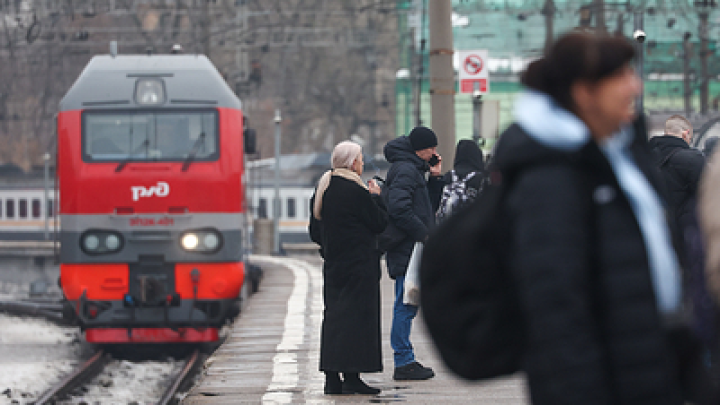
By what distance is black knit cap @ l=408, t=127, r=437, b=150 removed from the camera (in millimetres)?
6676

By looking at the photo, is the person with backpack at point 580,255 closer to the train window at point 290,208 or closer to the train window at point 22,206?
the train window at point 290,208

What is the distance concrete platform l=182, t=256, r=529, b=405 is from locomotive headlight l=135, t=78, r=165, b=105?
99.6 inches

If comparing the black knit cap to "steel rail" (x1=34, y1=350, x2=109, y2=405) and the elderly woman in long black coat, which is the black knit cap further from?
"steel rail" (x1=34, y1=350, x2=109, y2=405)

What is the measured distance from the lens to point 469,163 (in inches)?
271

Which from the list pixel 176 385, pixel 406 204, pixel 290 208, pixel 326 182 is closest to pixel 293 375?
pixel 406 204

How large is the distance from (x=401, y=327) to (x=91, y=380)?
20.2ft

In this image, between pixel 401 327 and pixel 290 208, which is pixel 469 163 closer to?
pixel 401 327

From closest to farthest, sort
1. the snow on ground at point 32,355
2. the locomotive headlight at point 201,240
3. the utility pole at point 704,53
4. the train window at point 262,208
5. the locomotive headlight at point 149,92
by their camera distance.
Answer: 1. the locomotive headlight at point 201,240
2. the locomotive headlight at point 149,92
3. the snow on ground at point 32,355
4. the utility pole at point 704,53
5. the train window at point 262,208

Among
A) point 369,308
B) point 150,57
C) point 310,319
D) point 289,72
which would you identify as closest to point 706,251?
point 369,308

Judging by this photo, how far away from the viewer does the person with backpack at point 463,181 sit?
673 cm

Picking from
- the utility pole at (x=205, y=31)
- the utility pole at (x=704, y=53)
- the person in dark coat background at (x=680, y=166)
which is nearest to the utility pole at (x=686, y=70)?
the utility pole at (x=704, y=53)

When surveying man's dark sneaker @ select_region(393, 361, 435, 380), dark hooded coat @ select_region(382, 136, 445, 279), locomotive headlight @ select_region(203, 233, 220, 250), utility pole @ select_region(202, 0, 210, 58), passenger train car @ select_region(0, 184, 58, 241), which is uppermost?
utility pole @ select_region(202, 0, 210, 58)

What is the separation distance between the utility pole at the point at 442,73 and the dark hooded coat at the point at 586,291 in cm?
799

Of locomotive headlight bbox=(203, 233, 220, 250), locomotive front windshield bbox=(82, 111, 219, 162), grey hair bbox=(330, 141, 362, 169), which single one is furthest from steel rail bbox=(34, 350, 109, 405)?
grey hair bbox=(330, 141, 362, 169)
